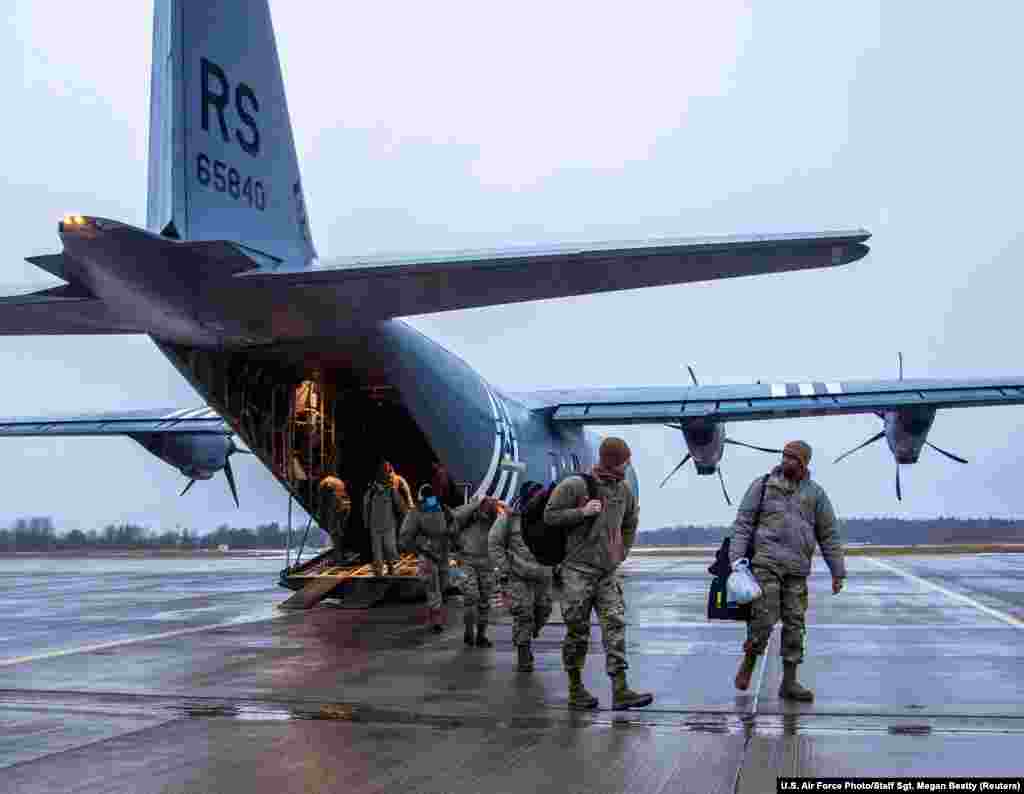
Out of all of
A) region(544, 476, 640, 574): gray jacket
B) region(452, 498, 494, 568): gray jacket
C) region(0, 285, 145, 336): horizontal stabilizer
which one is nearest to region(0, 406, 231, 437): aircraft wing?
region(0, 285, 145, 336): horizontal stabilizer

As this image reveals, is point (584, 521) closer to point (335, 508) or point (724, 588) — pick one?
point (724, 588)

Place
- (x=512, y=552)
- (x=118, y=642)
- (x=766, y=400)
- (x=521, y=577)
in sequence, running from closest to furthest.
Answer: (x=521, y=577), (x=512, y=552), (x=118, y=642), (x=766, y=400)

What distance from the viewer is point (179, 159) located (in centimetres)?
1119

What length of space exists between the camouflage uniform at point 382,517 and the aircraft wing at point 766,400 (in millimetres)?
5578

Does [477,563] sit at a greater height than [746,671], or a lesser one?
greater

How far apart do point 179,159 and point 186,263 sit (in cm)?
128

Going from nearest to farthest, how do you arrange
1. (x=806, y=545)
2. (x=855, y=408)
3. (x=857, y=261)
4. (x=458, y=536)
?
(x=806, y=545), (x=857, y=261), (x=458, y=536), (x=855, y=408)

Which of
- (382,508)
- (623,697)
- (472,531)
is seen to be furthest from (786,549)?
(382,508)

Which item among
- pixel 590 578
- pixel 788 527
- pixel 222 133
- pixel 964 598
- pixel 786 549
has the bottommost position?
pixel 964 598

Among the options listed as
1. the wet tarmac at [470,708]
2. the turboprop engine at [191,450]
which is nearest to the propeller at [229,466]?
the turboprop engine at [191,450]

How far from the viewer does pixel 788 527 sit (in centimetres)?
796

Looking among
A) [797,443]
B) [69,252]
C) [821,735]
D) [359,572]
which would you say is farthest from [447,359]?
[821,735]

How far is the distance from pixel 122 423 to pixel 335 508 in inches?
318

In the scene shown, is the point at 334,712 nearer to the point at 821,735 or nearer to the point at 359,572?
the point at 821,735
